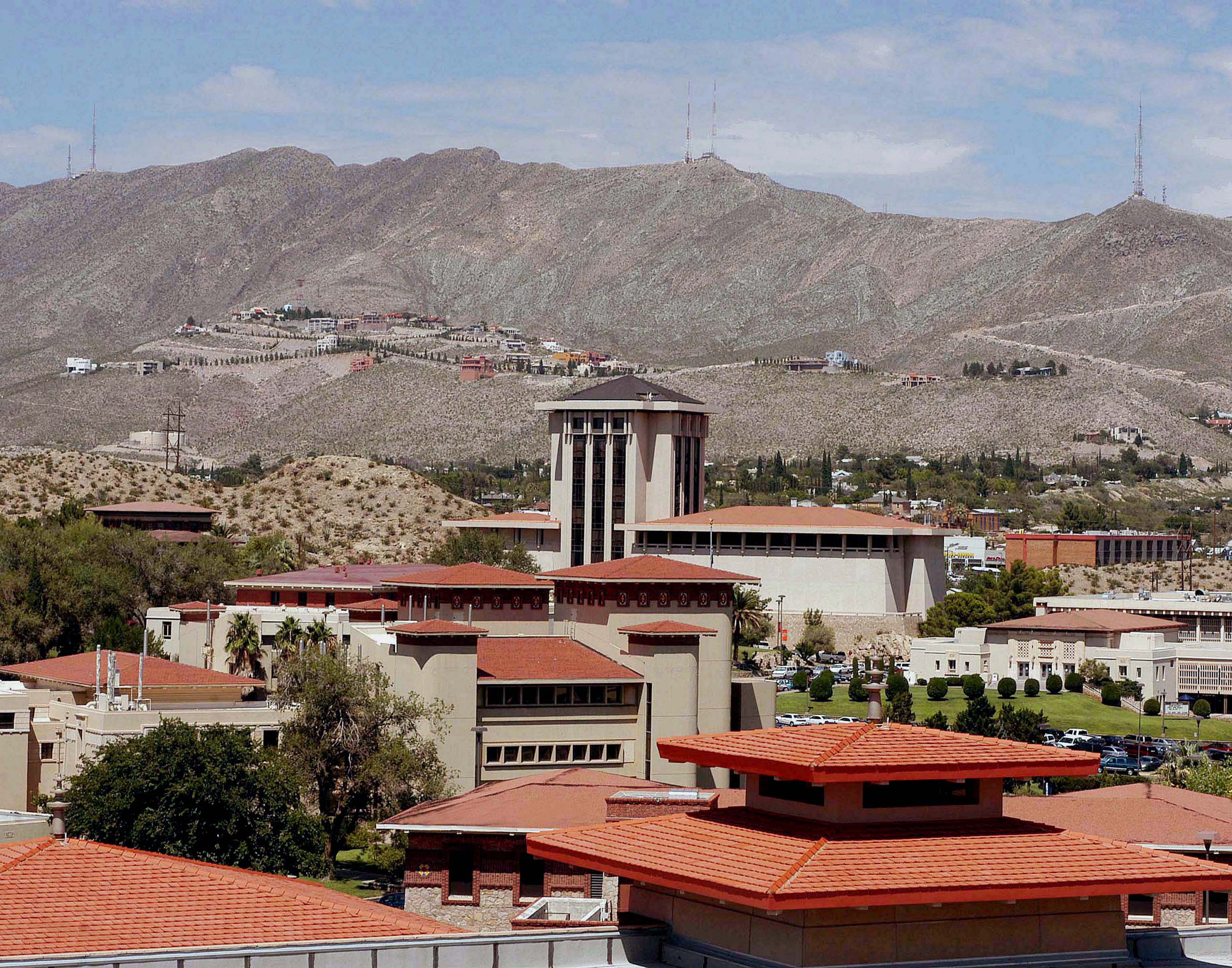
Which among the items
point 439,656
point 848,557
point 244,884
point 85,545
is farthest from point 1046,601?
point 244,884

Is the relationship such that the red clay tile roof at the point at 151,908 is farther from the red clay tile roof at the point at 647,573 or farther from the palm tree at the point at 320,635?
the palm tree at the point at 320,635

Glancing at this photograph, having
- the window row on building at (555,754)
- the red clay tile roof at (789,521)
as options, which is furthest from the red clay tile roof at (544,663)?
the red clay tile roof at (789,521)

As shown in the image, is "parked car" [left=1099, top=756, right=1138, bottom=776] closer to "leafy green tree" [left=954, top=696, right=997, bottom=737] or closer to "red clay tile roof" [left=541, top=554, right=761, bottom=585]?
"leafy green tree" [left=954, top=696, right=997, bottom=737]

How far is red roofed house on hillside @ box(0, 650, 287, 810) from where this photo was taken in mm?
62719

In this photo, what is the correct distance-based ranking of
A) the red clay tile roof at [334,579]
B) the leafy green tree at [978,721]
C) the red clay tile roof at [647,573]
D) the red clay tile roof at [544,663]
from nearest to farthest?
the red clay tile roof at [544,663]
the red clay tile roof at [647,573]
the leafy green tree at [978,721]
the red clay tile roof at [334,579]

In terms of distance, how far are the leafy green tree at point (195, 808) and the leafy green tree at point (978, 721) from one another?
3172 centimetres

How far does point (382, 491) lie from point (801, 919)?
140761 mm

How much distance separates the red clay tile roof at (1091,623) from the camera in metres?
111

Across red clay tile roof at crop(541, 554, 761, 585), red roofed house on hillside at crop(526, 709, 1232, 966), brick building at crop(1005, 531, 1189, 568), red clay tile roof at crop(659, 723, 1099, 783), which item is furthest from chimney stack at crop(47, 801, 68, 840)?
brick building at crop(1005, 531, 1189, 568)

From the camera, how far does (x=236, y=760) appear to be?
5603 centimetres

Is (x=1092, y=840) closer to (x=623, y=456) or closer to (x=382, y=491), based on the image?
(x=623, y=456)

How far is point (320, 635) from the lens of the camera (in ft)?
261

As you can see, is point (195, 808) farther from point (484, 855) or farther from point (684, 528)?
point (684, 528)

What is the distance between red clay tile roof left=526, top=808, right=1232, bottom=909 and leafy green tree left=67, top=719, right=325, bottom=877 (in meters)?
26.8
